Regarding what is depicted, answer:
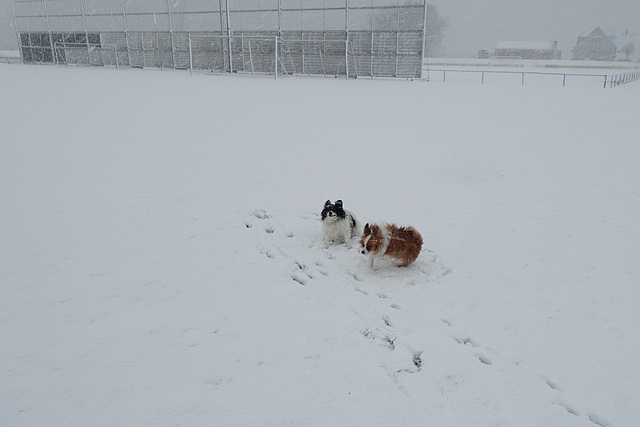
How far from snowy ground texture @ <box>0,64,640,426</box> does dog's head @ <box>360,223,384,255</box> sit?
1.06 ft

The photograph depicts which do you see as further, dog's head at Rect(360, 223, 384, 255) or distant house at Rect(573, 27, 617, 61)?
distant house at Rect(573, 27, 617, 61)

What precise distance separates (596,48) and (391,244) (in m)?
104

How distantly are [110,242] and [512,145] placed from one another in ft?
33.1

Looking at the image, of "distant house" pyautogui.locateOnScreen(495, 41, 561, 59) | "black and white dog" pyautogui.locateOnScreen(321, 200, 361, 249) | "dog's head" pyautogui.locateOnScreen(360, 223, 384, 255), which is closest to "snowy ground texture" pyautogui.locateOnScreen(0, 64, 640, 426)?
"black and white dog" pyautogui.locateOnScreen(321, 200, 361, 249)

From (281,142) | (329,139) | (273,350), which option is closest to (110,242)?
(273,350)

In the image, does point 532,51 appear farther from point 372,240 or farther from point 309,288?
point 309,288

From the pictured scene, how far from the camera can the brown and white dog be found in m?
5.04

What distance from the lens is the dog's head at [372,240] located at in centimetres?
505

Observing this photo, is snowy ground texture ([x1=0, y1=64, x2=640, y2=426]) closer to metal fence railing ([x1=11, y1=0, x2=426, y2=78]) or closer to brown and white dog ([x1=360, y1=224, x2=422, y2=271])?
brown and white dog ([x1=360, y1=224, x2=422, y2=271])

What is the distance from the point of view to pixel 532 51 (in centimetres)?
9175

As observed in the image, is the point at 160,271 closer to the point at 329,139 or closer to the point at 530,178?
the point at 530,178

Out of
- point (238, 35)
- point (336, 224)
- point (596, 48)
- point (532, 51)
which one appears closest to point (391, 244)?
point (336, 224)

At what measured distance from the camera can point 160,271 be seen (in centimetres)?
508

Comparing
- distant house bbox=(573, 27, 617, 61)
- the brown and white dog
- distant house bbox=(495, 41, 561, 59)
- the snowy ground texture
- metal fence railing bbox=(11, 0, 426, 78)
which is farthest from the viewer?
distant house bbox=(495, 41, 561, 59)
